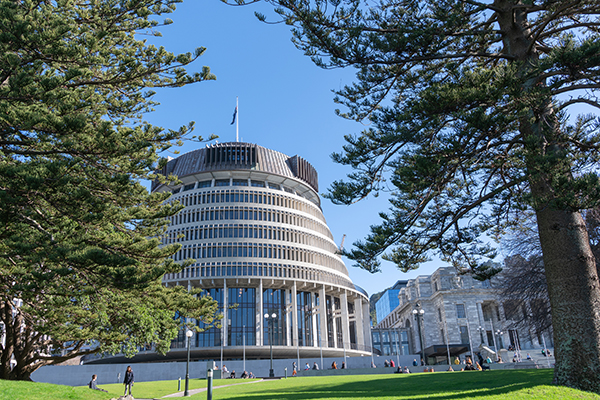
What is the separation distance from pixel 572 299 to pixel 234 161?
2588 inches

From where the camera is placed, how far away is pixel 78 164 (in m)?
14.6

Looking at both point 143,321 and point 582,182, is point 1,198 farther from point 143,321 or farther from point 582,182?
point 582,182

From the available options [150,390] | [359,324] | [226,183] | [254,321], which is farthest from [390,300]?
[150,390]

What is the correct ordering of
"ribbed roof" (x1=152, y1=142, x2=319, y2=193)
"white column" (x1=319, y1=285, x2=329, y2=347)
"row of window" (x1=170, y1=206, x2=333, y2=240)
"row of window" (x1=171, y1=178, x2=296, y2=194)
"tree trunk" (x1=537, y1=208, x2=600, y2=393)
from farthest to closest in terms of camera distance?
"row of window" (x1=171, y1=178, x2=296, y2=194) < "ribbed roof" (x1=152, y1=142, x2=319, y2=193) < "row of window" (x1=170, y1=206, x2=333, y2=240) < "white column" (x1=319, y1=285, x2=329, y2=347) < "tree trunk" (x1=537, y1=208, x2=600, y2=393)

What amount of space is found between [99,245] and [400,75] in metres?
12.2

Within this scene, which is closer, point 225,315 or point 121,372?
point 121,372

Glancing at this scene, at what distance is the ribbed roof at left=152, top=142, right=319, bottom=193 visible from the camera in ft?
243

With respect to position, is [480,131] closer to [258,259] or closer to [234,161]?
[258,259]

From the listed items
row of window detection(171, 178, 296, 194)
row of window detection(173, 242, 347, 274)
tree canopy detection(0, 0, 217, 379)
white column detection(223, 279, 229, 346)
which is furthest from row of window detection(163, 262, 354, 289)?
tree canopy detection(0, 0, 217, 379)

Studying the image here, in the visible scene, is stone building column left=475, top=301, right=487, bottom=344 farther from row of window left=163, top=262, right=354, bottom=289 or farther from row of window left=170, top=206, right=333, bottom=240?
row of window left=170, top=206, right=333, bottom=240

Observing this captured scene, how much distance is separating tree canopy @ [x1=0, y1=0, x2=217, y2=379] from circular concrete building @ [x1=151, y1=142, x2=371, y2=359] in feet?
143

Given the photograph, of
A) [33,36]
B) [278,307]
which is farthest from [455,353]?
[33,36]

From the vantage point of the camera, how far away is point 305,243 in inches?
2827

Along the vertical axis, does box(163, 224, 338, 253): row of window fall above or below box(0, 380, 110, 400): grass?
above
